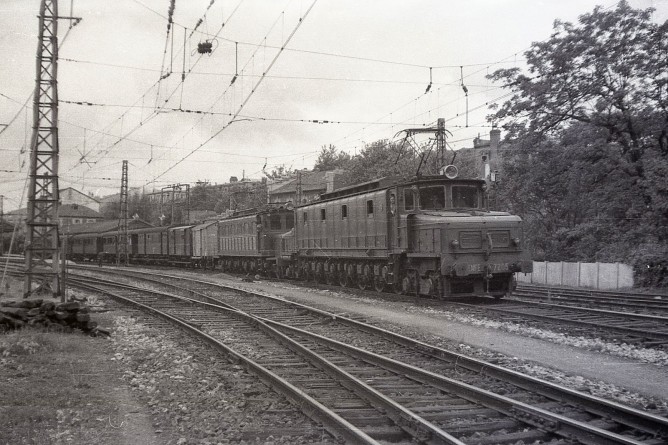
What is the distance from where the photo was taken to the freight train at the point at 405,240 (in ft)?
55.3

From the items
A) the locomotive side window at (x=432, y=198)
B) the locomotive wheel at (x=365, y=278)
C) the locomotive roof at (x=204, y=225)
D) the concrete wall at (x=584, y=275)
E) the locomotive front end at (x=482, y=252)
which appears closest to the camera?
the locomotive front end at (x=482, y=252)

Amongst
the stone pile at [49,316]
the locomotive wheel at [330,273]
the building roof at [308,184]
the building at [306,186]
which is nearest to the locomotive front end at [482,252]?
the locomotive wheel at [330,273]

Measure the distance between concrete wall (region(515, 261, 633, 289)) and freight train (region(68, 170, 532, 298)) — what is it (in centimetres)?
915

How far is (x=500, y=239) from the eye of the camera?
17.1m

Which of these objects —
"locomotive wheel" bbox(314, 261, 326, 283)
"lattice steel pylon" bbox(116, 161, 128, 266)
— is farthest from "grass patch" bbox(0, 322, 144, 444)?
"lattice steel pylon" bbox(116, 161, 128, 266)

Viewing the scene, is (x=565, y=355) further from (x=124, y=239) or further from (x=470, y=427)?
(x=124, y=239)

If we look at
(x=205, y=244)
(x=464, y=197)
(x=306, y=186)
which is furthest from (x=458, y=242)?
(x=306, y=186)

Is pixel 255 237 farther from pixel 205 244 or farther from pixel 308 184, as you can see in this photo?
pixel 308 184

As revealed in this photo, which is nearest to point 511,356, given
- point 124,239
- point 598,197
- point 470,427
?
point 470,427

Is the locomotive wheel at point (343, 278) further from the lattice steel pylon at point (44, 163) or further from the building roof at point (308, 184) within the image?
the building roof at point (308, 184)

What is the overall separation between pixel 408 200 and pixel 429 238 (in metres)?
1.75

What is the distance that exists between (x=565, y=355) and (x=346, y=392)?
4.33 metres

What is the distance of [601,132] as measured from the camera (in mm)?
26250

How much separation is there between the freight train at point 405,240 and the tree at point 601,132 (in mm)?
9138
